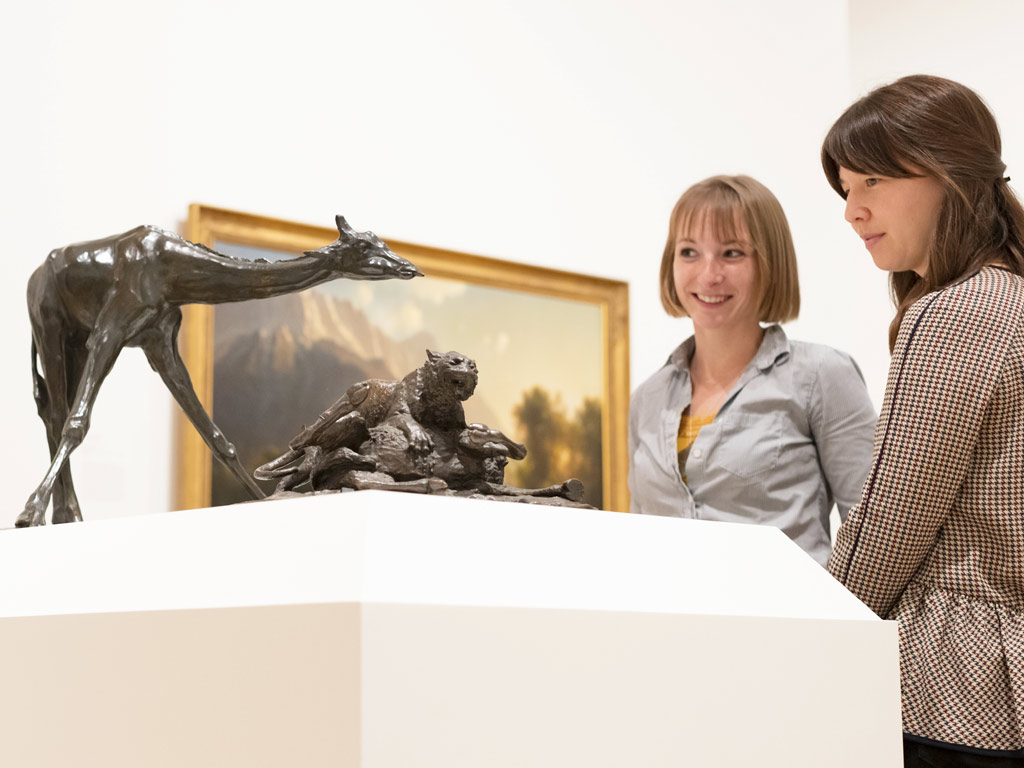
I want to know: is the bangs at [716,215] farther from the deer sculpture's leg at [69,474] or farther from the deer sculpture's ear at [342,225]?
the deer sculpture's leg at [69,474]

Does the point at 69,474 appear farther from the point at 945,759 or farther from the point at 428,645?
the point at 945,759

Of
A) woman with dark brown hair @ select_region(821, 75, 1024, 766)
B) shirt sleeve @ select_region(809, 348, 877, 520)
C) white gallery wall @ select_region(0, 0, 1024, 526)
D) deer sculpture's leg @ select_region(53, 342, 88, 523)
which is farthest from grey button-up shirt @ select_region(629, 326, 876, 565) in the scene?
white gallery wall @ select_region(0, 0, 1024, 526)

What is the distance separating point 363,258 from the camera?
58.9 inches

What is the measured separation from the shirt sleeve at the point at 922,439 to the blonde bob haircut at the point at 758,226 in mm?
867

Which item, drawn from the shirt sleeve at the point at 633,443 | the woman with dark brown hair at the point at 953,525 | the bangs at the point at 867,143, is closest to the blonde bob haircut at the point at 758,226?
the shirt sleeve at the point at 633,443

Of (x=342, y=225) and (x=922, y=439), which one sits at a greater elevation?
(x=342, y=225)

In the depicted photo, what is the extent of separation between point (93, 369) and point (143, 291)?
12 cm

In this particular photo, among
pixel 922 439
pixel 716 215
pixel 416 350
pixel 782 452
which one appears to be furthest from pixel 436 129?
pixel 922 439

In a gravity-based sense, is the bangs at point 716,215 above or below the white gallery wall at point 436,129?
below

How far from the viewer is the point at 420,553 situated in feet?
2.98

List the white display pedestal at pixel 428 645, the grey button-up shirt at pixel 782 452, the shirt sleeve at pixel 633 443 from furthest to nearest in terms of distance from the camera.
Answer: the shirt sleeve at pixel 633 443 < the grey button-up shirt at pixel 782 452 < the white display pedestal at pixel 428 645

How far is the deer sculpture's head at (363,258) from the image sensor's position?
1.49m

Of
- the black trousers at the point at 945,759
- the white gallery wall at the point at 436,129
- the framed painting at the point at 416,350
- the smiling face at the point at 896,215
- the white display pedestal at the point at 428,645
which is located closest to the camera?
the white display pedestal at the point at 428,645

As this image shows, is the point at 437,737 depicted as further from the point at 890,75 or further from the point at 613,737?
the point at 890,75
